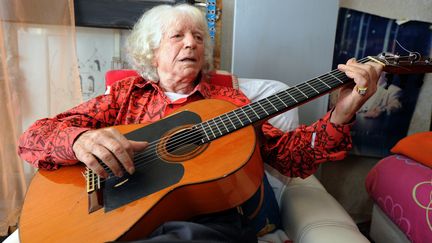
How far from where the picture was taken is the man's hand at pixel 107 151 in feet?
2.54

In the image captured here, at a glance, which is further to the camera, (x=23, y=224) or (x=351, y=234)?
(x=351, y=234)

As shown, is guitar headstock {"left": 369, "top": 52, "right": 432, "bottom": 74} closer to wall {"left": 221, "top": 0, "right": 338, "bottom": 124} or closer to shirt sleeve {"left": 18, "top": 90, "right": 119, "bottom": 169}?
wall {"left": 221, "top": 0, "right": 338, "bottom": 124}

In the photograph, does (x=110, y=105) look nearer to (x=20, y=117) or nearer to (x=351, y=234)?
(x=20, y=117)

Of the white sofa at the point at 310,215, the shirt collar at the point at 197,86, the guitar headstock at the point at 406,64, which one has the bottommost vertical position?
the white sofa at the point at 310,215

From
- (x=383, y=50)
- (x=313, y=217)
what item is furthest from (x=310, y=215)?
(x=383, y=50)

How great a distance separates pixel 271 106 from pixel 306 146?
0.63 ft

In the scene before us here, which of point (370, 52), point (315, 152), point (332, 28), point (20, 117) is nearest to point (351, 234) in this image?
point (315, 152)

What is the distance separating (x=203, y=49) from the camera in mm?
1210

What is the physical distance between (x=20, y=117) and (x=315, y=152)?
4.26 feet

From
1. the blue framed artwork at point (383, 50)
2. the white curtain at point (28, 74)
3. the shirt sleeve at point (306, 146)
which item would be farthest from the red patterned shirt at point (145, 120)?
the blue framed artwork at point (383, 50)

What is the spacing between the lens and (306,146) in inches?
38.0

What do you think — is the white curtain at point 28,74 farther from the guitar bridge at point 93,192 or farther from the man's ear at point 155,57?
the guitar bridge at point 93,192

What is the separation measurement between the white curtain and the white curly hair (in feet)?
1.19

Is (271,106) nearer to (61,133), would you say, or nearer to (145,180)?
(145,180)
